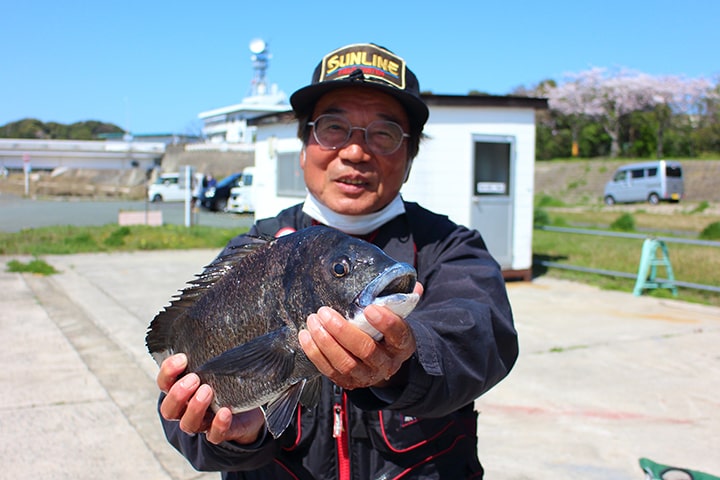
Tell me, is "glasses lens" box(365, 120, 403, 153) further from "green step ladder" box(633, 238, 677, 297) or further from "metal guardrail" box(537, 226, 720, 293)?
"green step ladder" box(633, 238, 677, 297)

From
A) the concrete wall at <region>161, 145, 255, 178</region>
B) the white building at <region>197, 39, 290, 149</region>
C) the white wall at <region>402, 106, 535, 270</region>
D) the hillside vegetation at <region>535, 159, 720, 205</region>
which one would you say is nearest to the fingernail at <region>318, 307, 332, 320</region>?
the white wall at <region>402, 106, 535, 270</region>

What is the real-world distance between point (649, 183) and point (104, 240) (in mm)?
26162

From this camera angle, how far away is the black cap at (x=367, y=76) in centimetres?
188

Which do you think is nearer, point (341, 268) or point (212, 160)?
point (341, 268)

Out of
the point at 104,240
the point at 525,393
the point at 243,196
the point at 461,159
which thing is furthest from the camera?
the point at 243,196

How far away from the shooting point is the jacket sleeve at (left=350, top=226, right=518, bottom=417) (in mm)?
1458

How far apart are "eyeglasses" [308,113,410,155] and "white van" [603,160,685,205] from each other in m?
32.3

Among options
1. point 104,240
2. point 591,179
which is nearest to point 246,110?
point 591,179

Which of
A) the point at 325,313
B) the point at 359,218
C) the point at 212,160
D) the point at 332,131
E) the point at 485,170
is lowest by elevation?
the point at 325,313

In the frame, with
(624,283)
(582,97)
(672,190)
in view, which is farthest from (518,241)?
(582,97)

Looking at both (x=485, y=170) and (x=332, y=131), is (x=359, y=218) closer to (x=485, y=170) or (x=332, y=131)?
(x=332, y=131)

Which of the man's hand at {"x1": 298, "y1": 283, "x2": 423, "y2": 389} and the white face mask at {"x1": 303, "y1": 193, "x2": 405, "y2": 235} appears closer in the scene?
the man's hand at {"x1": 298, "y1": 283, "x2": 423, "y2": 389}

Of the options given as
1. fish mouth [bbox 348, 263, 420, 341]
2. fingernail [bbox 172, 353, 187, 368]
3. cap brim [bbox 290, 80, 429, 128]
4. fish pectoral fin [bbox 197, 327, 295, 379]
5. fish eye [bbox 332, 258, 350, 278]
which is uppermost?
cap brim [bbox 290, 80, 429, 128]

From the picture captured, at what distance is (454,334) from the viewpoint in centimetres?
157
